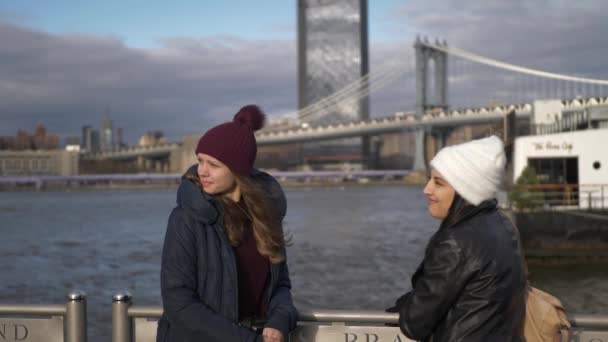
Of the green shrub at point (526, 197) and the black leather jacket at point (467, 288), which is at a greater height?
the black leather jacket at point (467, 288)

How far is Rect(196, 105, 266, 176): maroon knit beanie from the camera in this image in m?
2.08

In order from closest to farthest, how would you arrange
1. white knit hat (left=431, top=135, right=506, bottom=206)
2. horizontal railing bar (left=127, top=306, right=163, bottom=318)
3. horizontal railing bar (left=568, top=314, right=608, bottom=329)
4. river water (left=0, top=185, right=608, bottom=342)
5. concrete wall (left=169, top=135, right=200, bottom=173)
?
white knit hat (left=431, top=135, right=506, bottom=206)
horizontal railing bar (left=568, top=314, right=608, bottom=329)
horizontal railing bar (left=127, top=306, right=163, bottom=318)
river water (left=0, top=185, right=608, bottom=342)
concrete wall (left=169, top=135, right=200, bottom=173)

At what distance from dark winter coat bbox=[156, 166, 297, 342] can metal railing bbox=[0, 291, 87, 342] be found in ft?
2.47

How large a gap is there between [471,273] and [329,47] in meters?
123

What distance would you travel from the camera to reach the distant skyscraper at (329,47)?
12244 cm

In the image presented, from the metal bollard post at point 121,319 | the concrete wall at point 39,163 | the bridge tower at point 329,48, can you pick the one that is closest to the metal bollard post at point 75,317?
the metal bollard post at point 121,319

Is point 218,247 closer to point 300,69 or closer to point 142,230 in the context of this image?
point 142,230

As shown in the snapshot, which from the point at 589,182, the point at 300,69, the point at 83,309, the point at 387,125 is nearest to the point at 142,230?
the point at 589,182

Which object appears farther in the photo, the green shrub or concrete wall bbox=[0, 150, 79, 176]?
concrete wall bbox=[0, 150, 79, 176]

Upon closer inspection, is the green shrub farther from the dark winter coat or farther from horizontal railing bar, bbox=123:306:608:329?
the dark winter coat

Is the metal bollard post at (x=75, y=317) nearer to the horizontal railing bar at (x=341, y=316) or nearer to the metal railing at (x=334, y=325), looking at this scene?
the metal railing at (x=334, y=325)

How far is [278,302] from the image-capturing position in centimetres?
217

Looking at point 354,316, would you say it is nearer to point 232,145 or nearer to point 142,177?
point 232,145

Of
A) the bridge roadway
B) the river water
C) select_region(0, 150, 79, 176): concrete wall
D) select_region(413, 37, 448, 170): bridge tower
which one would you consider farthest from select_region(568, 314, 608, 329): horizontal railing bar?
select_region(0, 150, 79, 176): concrete wall
